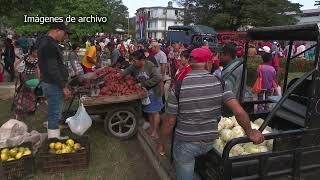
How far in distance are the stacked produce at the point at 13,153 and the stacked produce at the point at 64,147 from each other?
32cm

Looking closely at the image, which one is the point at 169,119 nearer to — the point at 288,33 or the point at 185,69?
the point at 288,33

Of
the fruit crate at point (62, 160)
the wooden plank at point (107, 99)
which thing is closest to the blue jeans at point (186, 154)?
the fruit crate at point (62, 160)

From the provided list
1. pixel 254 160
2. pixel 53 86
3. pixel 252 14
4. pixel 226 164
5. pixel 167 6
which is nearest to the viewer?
pixel 226 164

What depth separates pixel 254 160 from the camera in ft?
11.5

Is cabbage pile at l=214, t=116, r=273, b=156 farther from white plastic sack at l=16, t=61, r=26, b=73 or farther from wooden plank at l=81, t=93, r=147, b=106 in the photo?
white plastic sack at l=16, t=61, r=26, b=73

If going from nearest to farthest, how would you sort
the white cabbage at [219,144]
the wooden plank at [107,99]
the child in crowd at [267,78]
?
the white cabbage at [219,144] < the wooden plank at [107,99] < the child in crowd at [267,78]

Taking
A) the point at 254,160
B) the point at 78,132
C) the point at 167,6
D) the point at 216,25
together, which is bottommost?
the point at 78,132

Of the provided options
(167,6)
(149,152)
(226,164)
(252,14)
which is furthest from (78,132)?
(167,6)

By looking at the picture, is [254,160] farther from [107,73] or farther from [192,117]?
[107,73]

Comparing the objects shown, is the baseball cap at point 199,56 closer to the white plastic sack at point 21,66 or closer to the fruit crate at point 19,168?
the fruit crate at point 19,168

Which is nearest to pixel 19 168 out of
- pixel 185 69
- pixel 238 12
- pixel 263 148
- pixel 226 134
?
pixel 185 69

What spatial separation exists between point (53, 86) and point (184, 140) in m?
3.02

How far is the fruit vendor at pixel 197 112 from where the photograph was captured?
3.34 m

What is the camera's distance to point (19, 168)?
16.8ft
